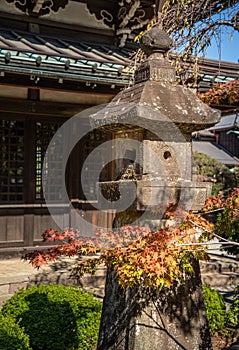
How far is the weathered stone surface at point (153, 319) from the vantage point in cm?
340

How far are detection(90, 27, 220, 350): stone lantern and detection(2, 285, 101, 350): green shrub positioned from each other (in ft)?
4.00

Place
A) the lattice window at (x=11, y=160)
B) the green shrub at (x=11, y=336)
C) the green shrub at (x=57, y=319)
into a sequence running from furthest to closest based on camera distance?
1. the lattice window at (x=11, y=160)
2. the green shrub at (x=57, y=319)
3. the green shrub at (x=11, y=336)

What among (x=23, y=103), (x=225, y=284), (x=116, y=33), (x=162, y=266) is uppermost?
(x=116, y=33)

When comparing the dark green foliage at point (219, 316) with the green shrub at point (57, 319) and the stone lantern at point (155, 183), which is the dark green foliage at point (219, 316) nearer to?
the green shrub at point (57, 319)

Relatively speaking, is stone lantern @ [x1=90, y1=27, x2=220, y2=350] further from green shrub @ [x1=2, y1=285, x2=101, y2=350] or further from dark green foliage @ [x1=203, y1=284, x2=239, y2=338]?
dark green foliage @ [x1=203, y1=284, x2=239, y2=338]

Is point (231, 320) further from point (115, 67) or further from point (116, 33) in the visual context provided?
point (116, 33)

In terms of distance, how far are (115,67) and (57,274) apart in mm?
3630

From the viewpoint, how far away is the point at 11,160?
848 cm

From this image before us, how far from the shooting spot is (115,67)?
24.6ft

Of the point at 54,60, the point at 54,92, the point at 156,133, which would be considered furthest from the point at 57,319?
the point at 54,92

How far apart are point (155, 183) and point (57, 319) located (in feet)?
7.61

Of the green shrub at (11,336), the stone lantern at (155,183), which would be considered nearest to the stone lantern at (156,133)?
the stone lantern at (155,183)

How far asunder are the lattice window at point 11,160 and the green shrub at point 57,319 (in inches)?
146

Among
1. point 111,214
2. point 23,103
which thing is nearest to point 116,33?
point 23,103
